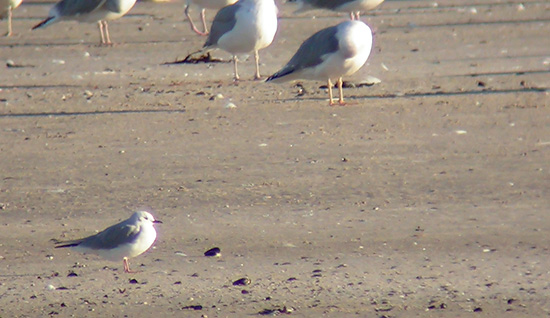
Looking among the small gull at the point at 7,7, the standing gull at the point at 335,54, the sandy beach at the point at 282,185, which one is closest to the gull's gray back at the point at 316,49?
the standing gull at the point at 335,54

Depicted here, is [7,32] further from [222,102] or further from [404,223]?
[404,223]

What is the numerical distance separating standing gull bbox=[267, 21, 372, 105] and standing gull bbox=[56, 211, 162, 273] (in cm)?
466

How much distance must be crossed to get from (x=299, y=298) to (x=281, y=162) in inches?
115

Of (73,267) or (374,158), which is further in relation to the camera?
(374,158)

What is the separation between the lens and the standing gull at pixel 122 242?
576cm

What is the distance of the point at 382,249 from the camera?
20.2ft

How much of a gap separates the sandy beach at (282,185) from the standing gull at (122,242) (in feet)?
0.42

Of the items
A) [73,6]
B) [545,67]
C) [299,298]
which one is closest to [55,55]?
[73,6]

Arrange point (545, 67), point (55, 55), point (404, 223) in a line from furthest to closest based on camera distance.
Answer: point (55, 55)
point (545, 67)
point (404, 223)

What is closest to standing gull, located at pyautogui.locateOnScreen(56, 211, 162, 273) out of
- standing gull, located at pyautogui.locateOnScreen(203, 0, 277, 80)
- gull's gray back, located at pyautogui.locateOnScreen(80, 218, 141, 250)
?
gull's gray back, located at pyautogui.locateOnScreen(80, 218, 141, 250)

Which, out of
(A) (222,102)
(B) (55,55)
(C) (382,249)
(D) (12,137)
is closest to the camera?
(C) (382,249)

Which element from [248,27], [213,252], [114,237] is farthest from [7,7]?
[114,237]

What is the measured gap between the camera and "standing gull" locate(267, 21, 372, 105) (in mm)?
10211

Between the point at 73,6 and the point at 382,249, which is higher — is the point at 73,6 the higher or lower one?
the higher one
